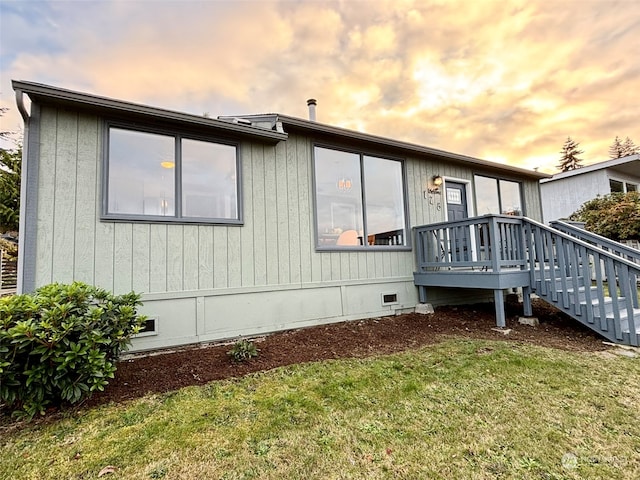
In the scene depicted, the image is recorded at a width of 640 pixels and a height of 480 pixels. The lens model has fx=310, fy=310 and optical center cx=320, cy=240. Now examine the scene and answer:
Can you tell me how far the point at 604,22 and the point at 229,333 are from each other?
→ 10.8m

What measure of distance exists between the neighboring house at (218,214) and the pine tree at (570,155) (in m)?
35.8

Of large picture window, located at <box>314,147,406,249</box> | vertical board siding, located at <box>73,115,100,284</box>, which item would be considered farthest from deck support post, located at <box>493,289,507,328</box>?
vertical board siding, located at <box>73,115,100,284</box>

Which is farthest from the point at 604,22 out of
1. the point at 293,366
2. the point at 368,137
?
the point at 293,366

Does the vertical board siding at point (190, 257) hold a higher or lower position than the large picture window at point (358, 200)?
lower

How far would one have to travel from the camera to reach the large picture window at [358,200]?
17.6 ft

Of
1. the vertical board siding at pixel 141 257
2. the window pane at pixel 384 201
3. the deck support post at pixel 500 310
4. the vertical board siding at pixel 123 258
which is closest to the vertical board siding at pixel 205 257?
the vertical board siding at pixel 141 257

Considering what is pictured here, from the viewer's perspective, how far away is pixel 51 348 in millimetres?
2258

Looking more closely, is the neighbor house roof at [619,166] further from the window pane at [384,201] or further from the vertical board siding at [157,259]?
the vertical board siding at [157,259]

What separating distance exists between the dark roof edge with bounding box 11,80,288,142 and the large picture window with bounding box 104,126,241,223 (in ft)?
0.98

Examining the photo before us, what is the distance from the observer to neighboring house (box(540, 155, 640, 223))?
11.8 m

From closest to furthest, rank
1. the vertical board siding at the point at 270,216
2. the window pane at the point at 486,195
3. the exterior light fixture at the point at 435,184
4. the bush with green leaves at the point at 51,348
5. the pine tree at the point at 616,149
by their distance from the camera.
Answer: the bush with green leaves at the point at 51,348 < the vertical board siding at the point at 270,216 < the exterior light fixture at the point at 435,184 < the window pane at the point at 486,195 < the pine tree at the point at 616,149

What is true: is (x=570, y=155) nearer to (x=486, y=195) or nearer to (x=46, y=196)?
(x=486, y=195)

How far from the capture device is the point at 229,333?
4.25 meters

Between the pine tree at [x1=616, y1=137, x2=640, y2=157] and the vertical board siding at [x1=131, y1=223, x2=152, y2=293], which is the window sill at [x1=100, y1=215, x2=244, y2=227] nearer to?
the vertical board siding at [x1=131, y1=223, x2=152, y2=293]
